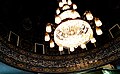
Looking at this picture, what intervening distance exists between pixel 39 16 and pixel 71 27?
3.34 meters

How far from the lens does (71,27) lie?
6.23 meters

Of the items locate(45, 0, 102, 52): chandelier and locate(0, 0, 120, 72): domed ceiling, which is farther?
locate(0, 0, 120, 72): domed ceiling

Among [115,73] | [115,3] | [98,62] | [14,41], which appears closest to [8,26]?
[14,41]

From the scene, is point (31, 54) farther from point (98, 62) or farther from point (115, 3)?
point (115, 3)

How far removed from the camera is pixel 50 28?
6414mm

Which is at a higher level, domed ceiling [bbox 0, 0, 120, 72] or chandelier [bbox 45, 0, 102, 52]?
domed ceiling [bbox 0, 0, 120, 72]

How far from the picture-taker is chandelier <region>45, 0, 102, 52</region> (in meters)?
6.06

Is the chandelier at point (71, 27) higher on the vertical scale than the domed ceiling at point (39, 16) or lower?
lower

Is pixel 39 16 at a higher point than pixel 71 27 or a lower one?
higher

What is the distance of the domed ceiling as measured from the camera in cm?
866

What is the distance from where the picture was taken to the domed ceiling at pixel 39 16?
341 inches

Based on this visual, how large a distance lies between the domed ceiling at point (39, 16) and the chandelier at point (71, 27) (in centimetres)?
249

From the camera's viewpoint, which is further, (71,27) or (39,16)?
(39,16)

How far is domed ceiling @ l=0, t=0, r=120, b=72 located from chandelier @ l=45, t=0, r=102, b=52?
2.49 m
